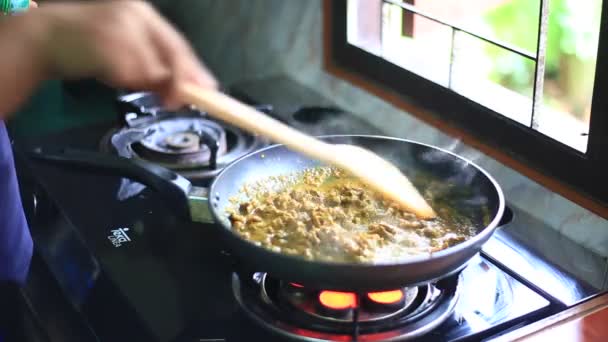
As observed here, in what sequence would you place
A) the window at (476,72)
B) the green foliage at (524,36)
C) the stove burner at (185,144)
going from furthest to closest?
the green foliage at (524,36), the stove burner at (185,144), the window at (476,72)

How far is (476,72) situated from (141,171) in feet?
1.95

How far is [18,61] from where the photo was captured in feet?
2.20

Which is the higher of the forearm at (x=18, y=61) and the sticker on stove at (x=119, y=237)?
the forearm at (x=18, y=61)

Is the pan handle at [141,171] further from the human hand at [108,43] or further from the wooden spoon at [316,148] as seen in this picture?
the human hand at [108,43]

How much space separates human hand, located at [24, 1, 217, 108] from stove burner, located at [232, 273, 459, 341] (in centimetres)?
30

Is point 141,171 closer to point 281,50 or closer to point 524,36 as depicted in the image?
point 281,50

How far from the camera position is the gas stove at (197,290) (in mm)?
849

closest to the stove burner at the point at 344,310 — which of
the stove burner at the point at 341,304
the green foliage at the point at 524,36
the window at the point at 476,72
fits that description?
the stove burner at the point at 341,304

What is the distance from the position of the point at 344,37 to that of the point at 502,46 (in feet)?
1.34

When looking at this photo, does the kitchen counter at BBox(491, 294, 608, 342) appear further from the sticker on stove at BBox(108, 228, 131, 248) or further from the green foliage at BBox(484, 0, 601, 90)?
the green foliage at BBox(484, 0, 601, 90)

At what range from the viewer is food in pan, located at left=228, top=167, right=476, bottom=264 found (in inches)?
35.7

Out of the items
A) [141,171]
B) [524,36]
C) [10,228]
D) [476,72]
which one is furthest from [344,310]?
[524,36]

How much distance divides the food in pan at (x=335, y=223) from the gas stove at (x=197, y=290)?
44 mm

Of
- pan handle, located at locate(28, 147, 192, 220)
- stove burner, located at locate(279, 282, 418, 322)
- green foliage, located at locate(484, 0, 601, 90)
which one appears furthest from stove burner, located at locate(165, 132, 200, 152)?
green foliage, located at locate(484, 0, 601, 90)
